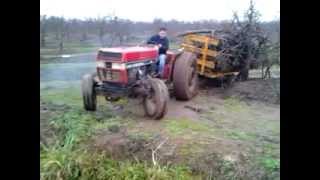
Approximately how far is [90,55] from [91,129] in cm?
33

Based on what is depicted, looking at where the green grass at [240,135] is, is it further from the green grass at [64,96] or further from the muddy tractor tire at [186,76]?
the green grass at [64,96]

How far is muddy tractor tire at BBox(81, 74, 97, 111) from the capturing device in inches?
78.0

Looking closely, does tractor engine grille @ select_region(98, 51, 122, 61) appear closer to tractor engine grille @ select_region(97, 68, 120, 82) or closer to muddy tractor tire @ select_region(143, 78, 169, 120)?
tractor engine grille @ select_region(97, 68, 120, 82)

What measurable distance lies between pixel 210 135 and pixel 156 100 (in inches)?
13.7

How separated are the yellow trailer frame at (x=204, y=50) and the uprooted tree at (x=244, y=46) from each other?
0.10 feet

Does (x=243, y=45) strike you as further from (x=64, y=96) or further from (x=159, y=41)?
(x=64, y=96)

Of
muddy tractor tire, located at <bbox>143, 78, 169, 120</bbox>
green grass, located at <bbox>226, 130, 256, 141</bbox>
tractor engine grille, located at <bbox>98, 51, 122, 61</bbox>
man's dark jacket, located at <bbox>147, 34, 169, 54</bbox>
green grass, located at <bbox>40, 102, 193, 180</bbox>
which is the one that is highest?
man's dark jacket, located at <bbox>147, 34, 169, 54</bbox>

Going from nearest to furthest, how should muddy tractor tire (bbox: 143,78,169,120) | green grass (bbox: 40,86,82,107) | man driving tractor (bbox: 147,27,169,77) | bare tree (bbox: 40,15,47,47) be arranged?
1. bare tree (bbox: 40,15,47,47)
2. green grass (bbox: 40,86,82,107)
3. man driving tractor (bbox: 147,27,169,77)
4. muddy tractor tire (bbox: 143,78,169,120)

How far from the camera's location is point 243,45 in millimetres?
2057

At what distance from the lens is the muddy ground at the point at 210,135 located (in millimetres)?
1876

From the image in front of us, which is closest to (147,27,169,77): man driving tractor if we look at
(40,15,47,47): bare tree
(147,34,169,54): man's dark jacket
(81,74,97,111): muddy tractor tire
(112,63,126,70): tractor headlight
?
(147,34,169,54): man's dark jacket

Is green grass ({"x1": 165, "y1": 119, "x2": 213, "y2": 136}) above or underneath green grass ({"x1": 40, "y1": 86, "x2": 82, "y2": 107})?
underneath

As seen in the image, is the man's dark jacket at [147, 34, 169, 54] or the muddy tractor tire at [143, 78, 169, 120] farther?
the muddy tractor tire at [143, 78, 169, 120]
